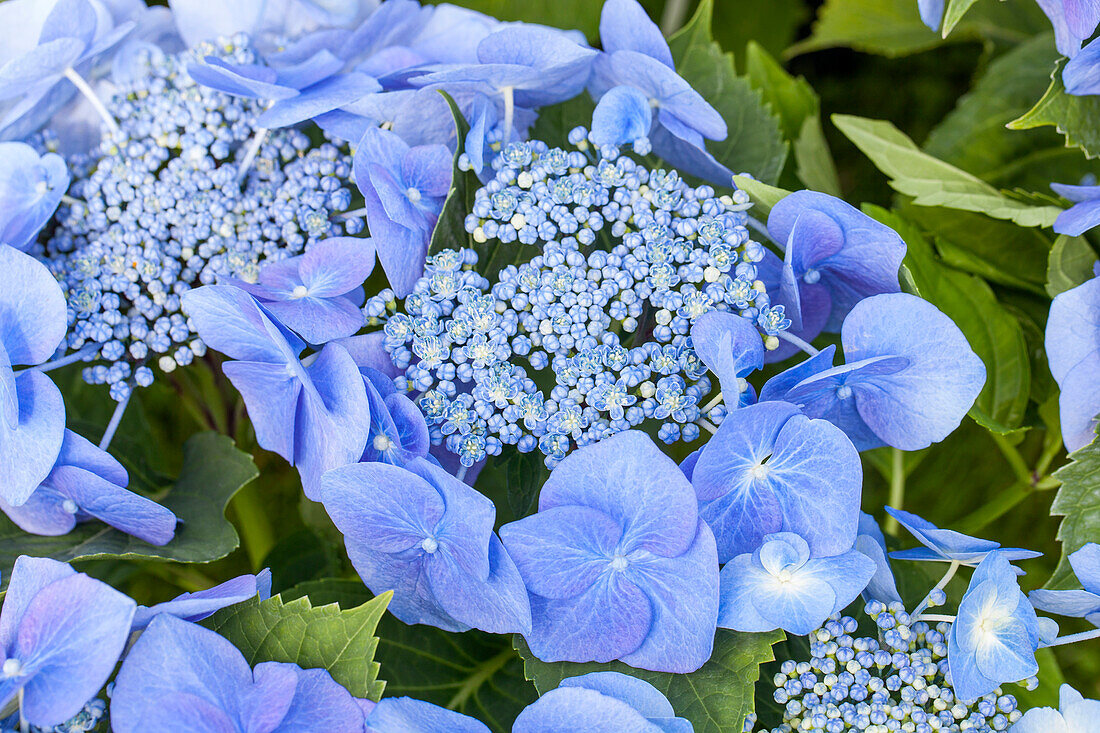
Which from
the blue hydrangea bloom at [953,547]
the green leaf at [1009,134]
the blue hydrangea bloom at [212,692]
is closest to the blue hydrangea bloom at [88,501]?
the blue hydrangea bloom at [212,692]

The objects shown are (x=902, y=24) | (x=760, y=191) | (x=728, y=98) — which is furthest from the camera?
(x=902, y=24)

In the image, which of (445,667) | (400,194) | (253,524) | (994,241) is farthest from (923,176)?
(253,524)

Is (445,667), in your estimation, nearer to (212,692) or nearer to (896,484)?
(212,692)

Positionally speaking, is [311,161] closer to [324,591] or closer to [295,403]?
[295,403]

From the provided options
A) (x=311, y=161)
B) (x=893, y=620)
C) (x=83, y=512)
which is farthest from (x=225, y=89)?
(x=893, y=620)

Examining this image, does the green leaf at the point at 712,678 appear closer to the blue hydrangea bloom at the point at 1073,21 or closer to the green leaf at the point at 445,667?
the green leaf at the point at 445,667

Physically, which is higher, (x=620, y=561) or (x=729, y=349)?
(x=729, y=349)
